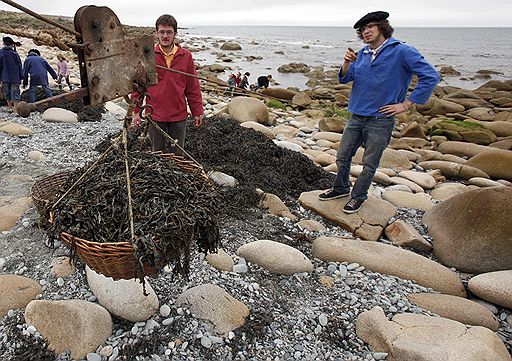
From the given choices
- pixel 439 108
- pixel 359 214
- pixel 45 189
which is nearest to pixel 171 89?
pixel 45 189

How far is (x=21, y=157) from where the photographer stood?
680 cm

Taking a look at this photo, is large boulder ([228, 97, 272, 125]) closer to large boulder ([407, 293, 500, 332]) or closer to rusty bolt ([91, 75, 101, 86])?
large boulder ([407, 293, 500, 332])

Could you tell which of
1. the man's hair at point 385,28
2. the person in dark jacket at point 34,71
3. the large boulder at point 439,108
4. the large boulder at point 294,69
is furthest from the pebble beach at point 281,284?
the large boulder at point 294,69

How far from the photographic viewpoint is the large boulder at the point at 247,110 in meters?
11.9

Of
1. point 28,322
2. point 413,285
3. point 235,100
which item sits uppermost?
point 235,100

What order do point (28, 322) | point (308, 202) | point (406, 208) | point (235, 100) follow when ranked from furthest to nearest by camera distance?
1. point (235, 100)
2. point (406, 208)
3. point (308, 202)
4. point (28, 322)

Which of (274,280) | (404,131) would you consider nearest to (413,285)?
(274,280)

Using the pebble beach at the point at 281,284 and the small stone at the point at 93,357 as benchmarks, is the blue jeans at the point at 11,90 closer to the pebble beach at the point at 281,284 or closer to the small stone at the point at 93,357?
the pebble beach at the point at 281,284

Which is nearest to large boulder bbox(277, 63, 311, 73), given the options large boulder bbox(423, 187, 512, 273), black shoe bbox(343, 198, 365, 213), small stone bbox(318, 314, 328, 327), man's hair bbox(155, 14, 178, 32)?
black shoe bbox(343, 198, 365, 213)

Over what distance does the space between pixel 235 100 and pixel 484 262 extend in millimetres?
8945

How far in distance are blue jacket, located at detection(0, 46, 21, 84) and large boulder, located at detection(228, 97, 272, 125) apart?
566 centimetres

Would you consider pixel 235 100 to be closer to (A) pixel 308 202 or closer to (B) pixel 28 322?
(A) pixel 308 202

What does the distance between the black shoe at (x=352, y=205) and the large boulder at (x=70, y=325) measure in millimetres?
3595

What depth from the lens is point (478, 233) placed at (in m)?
5.05
